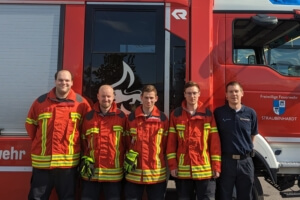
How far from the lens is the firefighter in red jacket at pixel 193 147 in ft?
11.4

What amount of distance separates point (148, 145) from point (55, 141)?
3.05 ft

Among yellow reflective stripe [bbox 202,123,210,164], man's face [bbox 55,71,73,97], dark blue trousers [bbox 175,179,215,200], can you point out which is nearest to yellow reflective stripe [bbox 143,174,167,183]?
dark blue trousers [bbox 175,179,215,200]

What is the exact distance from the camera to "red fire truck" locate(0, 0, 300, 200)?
3811 mm

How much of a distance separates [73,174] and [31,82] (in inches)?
44.6

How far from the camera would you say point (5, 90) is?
12.5 ft

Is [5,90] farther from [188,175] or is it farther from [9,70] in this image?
[188,175]

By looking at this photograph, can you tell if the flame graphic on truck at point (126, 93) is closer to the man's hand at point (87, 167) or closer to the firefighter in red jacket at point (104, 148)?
the firefighter in red jacket at point (104, 148)

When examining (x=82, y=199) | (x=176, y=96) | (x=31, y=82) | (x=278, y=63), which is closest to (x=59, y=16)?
(x=31, y=82)


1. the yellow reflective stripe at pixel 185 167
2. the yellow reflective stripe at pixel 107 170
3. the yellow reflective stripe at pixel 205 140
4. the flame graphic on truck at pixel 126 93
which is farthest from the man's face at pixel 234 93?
the yellow reflective stripe at pixel 107 170

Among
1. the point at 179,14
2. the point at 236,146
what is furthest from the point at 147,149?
the point at 179,14

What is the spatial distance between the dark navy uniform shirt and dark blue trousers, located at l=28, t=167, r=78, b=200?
159cm

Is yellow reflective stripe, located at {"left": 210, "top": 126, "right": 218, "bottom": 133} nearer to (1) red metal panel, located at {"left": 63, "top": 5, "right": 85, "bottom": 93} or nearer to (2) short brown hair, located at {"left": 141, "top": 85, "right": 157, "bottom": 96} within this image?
(2) short brown hair, located at {"left": 141, "top": 85, "right": 157, "bottom": 96}

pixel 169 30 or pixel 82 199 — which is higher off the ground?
pixel 169 30

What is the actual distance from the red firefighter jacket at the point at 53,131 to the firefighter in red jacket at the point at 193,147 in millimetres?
984
